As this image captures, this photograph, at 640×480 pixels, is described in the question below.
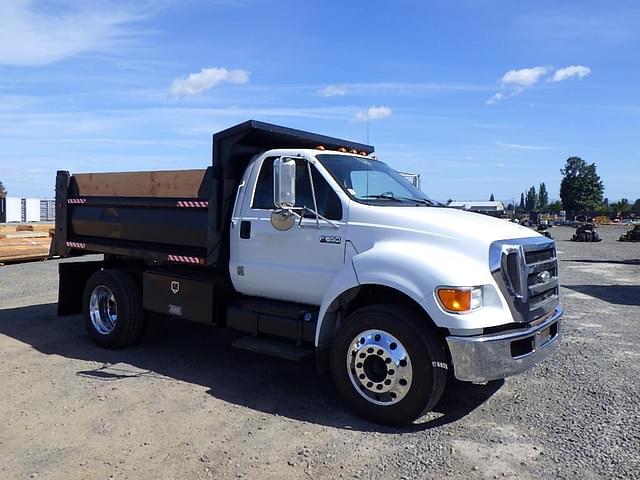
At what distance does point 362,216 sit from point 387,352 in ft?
4.06

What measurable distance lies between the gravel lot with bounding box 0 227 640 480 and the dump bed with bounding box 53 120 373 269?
1268 mm

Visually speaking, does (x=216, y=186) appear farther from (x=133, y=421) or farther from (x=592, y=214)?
(x=592, y=214)

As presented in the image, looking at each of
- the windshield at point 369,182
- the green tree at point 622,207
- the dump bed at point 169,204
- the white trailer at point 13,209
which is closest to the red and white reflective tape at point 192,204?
the dump bed at point 169,204

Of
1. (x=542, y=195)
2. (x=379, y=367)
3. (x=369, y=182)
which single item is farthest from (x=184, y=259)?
(x=542, y=195)

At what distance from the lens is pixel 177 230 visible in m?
6.45

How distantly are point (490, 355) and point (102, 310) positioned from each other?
5.16 m

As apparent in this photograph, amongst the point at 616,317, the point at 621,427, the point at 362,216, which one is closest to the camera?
the point at 621,427

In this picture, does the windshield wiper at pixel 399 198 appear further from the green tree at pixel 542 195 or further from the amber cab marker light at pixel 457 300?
the green tree at pixel 542 195

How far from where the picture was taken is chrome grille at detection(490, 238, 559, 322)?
4586 millimetres

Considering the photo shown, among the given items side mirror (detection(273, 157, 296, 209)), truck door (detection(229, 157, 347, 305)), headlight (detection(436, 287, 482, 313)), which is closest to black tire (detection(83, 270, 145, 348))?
truck door (detection(229, 157, 347, 305))

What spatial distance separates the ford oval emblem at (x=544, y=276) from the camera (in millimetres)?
5043

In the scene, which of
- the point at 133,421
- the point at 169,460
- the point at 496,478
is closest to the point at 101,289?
the point at 133,421

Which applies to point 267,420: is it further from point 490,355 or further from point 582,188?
point 582,188

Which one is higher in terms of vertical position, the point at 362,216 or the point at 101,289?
the point at 362,216
